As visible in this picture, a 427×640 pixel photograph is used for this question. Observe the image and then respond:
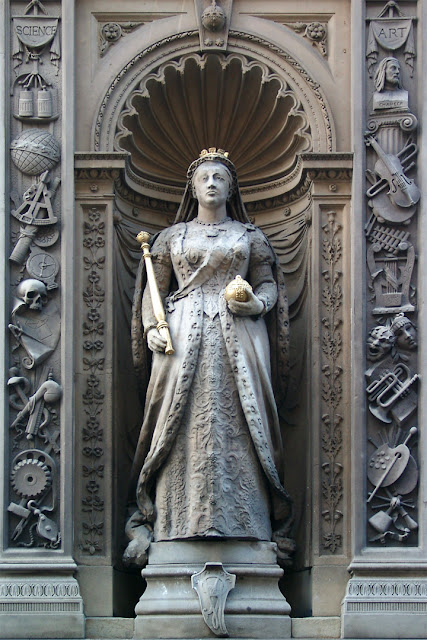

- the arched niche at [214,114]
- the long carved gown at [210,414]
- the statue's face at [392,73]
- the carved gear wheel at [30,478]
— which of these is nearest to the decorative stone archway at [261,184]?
the arched niche at [214,114]

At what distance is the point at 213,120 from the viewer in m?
19.5

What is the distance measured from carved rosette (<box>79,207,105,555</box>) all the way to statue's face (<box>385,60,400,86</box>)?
2.91m

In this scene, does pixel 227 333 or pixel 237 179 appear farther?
pixel 237 179

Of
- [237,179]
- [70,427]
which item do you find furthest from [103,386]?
[237,179]

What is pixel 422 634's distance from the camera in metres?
17.1

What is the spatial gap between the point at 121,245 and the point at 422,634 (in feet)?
15.1

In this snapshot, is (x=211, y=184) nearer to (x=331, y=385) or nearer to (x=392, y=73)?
(x=392, y=73)

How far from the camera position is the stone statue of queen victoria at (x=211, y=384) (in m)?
17.5

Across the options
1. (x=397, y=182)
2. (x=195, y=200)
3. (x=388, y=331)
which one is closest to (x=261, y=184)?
(x=195, y=200)

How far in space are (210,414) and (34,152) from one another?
9.53ft

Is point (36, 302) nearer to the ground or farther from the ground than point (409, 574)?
farther from the ground

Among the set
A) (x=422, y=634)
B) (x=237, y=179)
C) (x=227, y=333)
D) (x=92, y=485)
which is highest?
(x=237, y=179)

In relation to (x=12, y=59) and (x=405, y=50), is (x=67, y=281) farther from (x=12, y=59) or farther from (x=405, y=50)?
(x=405, y=50)

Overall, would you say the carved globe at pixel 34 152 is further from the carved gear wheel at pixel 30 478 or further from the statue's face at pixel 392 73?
the statue's face at pixel 392 73
